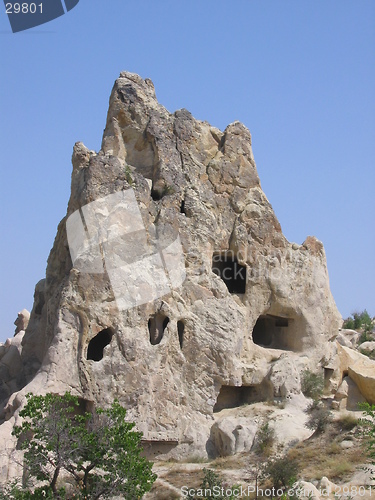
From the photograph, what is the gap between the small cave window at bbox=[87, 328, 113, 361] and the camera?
63.6ft

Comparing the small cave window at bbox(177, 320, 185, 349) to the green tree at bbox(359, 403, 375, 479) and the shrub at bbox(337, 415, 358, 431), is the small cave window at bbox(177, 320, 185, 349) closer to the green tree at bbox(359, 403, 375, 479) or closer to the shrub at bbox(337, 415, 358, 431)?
the shrub at bbox(337, 415, 358, 431)

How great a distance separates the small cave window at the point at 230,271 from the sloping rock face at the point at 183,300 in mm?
38

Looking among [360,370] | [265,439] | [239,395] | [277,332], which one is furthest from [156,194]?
[360,370]

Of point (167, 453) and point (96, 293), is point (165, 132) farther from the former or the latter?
point (167, 453)

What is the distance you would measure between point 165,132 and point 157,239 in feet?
10.7

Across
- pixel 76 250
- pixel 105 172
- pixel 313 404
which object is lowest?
pixel 313 404

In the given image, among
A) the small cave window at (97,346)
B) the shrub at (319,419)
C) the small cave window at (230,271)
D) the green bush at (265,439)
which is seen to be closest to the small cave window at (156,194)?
the small cave window at (230,271)

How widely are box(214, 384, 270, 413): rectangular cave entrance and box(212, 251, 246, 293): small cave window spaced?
8.91 ft

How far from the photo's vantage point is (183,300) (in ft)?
64.2

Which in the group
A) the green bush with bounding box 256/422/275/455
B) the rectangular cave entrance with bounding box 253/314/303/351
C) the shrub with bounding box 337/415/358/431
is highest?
the rectangular cave entrance with bounding box 253/314/303/351

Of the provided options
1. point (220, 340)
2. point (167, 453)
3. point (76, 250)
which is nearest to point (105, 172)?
point (76, 250)

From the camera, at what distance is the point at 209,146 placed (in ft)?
73.3
